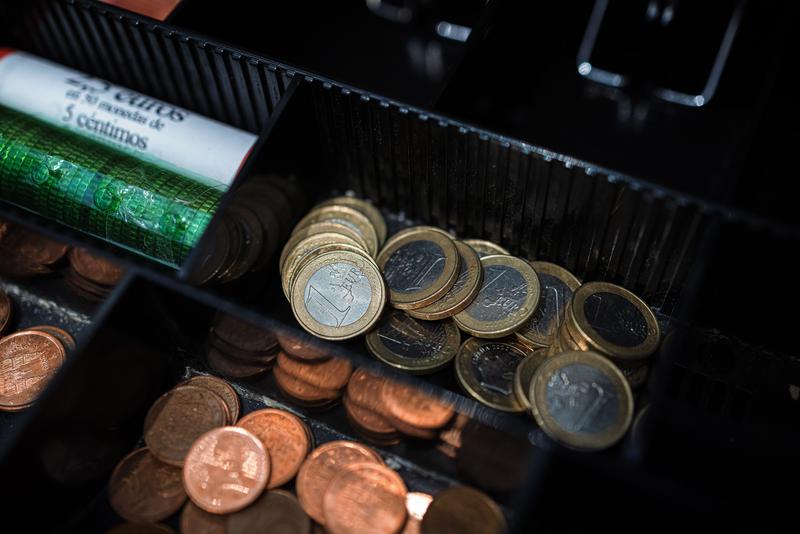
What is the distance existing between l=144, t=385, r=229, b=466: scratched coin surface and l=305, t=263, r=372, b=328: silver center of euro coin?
0.29 metres

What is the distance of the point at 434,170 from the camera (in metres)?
1.67

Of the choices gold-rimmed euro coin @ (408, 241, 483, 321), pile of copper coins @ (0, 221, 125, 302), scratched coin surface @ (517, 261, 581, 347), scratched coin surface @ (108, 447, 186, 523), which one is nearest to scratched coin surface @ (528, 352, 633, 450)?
scratched coin surface @ (517, 261, 581, 347)

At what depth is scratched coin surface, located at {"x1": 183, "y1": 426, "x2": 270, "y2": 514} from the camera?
1509 mm

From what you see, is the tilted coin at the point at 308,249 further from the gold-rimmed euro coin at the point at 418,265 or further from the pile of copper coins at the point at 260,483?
the pile of copper coins at the point at 260,483

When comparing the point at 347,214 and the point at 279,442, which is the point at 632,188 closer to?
the point at 347,214

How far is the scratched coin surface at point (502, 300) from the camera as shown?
1.58 m

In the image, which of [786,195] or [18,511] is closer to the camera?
[18,511]

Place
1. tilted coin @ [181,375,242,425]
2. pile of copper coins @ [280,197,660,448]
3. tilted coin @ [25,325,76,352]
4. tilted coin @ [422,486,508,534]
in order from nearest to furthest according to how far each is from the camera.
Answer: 1. tilted coin @ [422,486,508,534]
2. pile of copper coins @ [280,197,660,448]
3. tilted coin @ [181,375,242,425]
4. tilted coin @ [25,325,76,352]

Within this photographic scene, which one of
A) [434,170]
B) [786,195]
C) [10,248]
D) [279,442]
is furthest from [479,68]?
[10,248]

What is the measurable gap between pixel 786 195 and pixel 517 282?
0.78 m

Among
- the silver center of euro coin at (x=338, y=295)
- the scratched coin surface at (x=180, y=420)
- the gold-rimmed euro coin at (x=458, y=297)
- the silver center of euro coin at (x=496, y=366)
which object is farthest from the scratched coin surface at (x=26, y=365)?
the silver center of euro coin at (x=496, y=366)

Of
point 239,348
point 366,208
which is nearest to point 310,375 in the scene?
point 239,348

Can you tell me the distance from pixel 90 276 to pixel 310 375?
1.79ft

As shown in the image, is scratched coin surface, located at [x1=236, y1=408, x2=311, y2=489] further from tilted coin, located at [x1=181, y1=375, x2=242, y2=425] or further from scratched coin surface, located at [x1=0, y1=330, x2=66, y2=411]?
scratched coin surface, located at [x1=0, y1=330, x2=66, y2=411]
